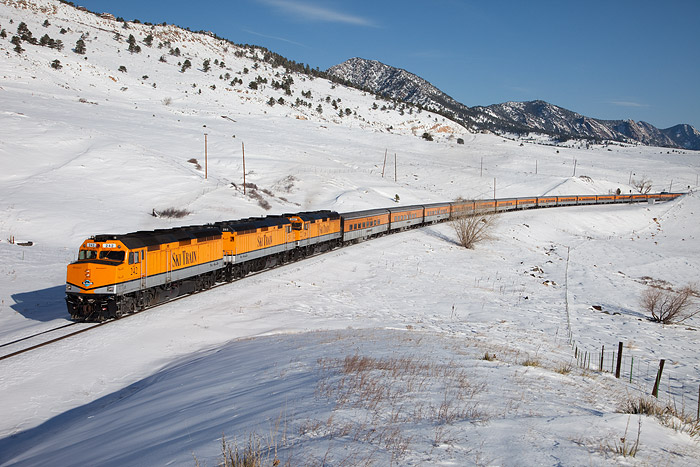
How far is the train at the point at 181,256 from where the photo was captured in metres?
19.1

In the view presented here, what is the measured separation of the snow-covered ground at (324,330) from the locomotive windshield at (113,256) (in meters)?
2.91

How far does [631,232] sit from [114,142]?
84.1 m

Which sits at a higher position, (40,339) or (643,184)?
(643,184)

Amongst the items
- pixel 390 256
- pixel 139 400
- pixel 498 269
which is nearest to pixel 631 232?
pixel 498 269

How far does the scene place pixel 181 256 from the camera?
914 inches

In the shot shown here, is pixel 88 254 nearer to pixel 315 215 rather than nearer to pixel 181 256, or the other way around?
pixel 181 256

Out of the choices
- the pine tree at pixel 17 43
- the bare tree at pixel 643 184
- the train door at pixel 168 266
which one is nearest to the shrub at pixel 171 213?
the train door at pixel 168 266

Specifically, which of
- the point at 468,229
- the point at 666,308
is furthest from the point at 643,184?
the point at 666,308

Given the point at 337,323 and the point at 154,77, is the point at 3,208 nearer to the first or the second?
the point at 337,323

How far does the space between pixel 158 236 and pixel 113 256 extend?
303 cm

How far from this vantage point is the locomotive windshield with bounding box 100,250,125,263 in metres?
19.3

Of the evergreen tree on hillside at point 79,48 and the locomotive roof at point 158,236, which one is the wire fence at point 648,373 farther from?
the evergreen tree on hillside at point 79,48

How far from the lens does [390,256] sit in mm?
40625

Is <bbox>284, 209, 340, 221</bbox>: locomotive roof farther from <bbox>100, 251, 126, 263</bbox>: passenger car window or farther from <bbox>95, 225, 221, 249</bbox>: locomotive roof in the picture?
<bbox>100, 251, 126, 263</bbox>: passenger car window
